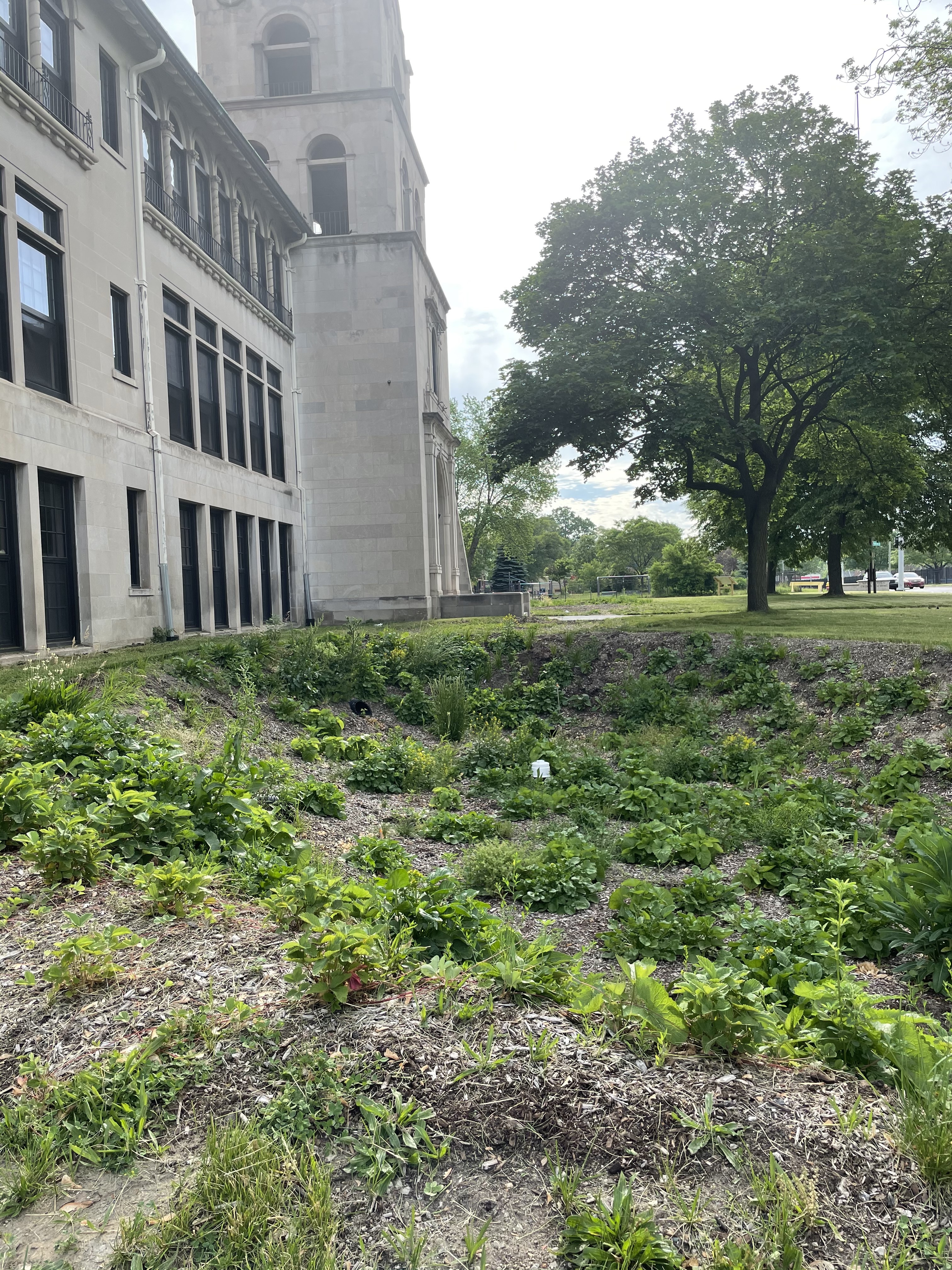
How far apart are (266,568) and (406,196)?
16.5m

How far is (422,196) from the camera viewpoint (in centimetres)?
3672

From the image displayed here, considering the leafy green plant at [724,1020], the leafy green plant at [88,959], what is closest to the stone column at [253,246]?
the leafy green plant at [88,959]

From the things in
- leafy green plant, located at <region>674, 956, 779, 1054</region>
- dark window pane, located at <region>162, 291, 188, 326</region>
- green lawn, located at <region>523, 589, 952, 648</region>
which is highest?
dark window pane, located at <region>162, 291, 188, 326</region>

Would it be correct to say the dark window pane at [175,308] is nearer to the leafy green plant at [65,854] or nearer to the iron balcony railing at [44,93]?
the iron balcony railing at [44,93]

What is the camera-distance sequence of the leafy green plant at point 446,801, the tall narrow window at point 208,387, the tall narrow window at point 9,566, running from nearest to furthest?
the leafy green plant at point 446,801, the tall narrow window at point 9,566, the tall narrow window at point 208,387

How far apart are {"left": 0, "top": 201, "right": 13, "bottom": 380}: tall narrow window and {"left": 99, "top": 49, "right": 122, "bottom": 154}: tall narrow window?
5.19m

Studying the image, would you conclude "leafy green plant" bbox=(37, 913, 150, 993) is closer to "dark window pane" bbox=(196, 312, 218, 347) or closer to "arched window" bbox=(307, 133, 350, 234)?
"dark window pane" bbox=(196, 312, 218, 347)

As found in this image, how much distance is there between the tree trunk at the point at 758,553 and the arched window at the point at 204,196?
16178 mm

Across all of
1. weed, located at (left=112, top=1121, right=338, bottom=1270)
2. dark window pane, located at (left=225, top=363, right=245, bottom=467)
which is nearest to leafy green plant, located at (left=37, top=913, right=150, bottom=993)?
weed, located at (left=112, top=1121, right=338, bottom=1270)

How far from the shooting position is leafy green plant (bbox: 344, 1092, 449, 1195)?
2619 millimetres

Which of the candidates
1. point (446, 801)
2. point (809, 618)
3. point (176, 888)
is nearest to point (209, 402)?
point (809, 618)

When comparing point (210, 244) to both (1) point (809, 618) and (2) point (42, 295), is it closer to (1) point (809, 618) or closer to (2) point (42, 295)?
(2) point (42, 295)

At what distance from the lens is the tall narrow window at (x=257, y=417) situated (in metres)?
24.6

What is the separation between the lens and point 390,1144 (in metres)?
2.72
